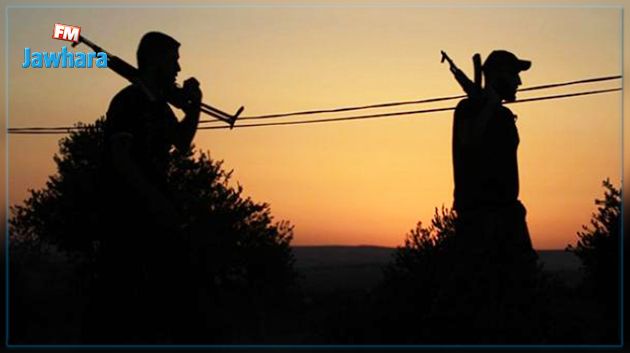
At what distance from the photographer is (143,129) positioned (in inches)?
368

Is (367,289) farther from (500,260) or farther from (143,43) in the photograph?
(143,43)

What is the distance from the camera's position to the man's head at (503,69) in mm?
11047

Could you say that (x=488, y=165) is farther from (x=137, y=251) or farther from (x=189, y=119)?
(x=137, y=251)

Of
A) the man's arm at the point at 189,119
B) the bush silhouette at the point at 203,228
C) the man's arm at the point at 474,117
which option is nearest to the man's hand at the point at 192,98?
the man's arm at the point at 189,119

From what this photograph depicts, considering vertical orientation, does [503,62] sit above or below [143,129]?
above

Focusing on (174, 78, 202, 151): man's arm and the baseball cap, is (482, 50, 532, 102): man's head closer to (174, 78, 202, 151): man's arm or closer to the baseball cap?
the baseball cap

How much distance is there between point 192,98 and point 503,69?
3306mm

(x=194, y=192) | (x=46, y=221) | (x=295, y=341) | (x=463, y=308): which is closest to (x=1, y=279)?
(x=295, y=341)

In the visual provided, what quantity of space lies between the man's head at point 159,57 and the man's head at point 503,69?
328 cm

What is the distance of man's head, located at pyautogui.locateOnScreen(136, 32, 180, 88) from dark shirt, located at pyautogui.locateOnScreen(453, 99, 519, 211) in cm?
302

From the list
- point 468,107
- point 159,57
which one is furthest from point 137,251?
point 468,107

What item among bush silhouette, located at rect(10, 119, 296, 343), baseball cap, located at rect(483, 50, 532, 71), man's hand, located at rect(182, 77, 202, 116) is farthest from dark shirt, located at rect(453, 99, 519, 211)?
bush silhouette, located at rect(10, 119, 296, 343)

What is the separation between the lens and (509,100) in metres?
11.2

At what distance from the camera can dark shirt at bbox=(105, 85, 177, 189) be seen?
927 cm
